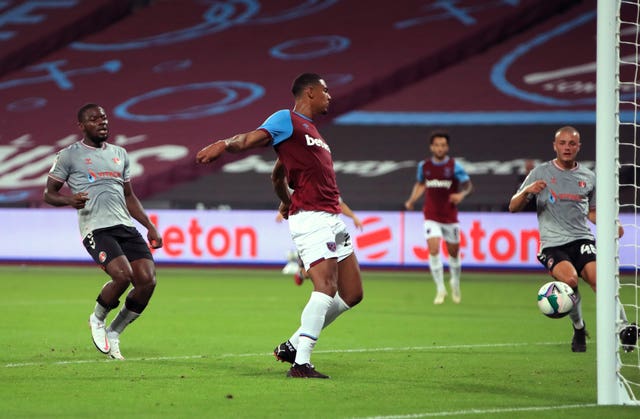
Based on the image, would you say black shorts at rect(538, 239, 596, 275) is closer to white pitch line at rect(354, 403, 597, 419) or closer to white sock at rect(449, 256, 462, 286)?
white pitch line at rect(354, 403, 597, 419)

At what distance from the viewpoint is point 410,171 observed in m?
26.2

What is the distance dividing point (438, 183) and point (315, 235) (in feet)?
28.3

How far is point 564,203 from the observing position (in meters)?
9.81

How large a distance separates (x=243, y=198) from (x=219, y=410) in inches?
788

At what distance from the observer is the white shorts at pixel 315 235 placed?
25.6 ft

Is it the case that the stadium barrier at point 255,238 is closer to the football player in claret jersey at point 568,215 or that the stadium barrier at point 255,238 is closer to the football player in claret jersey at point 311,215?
the football player in claret jersey at point 568,215

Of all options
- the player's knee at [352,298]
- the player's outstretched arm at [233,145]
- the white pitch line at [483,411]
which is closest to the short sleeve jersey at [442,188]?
the player's knee at [352,298]

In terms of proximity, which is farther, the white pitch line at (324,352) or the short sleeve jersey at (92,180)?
the short sleeve jersey at (92,180)

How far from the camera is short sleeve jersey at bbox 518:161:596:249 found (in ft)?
32.1

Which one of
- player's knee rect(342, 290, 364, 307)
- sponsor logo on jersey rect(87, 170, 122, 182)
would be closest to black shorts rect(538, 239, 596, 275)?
player's knee rect(342, 290, 364, 307)

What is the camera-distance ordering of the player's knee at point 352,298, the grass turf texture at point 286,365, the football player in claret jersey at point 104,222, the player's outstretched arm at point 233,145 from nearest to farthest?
the grass turf texture at point 286,365
the player's outstretched arm at point 233,145
the player's knee at point 352,298
the football player in claret jersey at point 104,222

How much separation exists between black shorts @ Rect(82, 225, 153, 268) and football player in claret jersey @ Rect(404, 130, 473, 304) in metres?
7.23

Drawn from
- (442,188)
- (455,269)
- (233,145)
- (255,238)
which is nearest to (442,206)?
(442,188)

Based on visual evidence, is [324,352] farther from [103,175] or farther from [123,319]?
[103,175]
